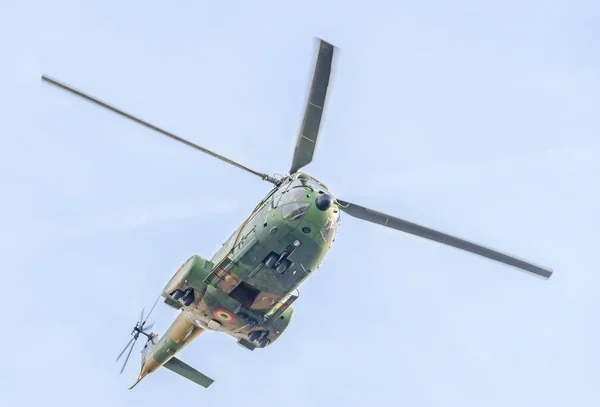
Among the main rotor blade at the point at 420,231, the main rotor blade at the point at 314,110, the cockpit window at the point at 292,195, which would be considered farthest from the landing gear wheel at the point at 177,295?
the main rotor blade at the point at 420,231

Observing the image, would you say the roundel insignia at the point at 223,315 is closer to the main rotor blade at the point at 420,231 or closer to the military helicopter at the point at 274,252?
the military helicopter at the point at 274,252

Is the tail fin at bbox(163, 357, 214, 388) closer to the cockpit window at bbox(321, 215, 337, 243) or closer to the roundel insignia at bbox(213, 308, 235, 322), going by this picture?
the roundel insignia at bbox(213, 308, 235, 322)

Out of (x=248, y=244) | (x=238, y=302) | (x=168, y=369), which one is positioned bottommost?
(x=168, y=369)

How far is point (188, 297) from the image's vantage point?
30.4 meters

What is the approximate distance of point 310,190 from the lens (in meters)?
27.2

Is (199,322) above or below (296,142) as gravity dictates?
below

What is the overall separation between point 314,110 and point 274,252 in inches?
208

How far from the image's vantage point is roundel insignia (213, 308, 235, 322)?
3039 centimetres

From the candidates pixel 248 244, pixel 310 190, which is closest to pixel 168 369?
pixel 248 244

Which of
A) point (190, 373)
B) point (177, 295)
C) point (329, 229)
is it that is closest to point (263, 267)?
point (329, 229)

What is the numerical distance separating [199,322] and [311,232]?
8378 mm

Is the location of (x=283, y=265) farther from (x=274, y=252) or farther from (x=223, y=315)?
(x=223, y=315)

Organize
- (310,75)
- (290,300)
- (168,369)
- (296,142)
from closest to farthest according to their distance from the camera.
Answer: (310,75) < (296,142) < (290,300) < (168,369)

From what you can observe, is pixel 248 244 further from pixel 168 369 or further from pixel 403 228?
pixel 168 369
